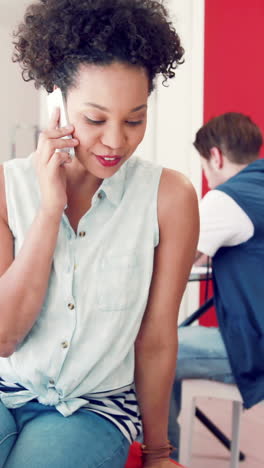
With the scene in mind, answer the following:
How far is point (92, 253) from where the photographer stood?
108 centimetres

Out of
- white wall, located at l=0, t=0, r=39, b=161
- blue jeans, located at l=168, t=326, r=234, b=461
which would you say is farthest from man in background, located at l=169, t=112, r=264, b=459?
white wall, located at l=0, t=0, r=39, b=161

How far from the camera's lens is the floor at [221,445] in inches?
91.9

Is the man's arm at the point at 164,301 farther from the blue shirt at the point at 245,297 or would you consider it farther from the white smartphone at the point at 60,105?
the blue shirt at the point at 245,297

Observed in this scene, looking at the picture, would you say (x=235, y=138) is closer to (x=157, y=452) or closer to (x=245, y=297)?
(x=245, y=297)

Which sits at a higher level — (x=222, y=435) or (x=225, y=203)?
(x=225, y=203)

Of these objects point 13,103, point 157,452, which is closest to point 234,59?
point 13,103

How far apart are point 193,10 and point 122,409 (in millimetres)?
3458

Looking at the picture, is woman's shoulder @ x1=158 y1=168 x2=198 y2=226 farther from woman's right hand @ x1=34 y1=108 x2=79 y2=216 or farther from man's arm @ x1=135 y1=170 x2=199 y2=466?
woman's right hand @ x1=34 y1=108 x2=79 y2=216

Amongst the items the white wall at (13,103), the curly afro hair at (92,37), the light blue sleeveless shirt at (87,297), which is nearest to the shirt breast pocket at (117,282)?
the light blue sleeveless shirt at (87,297)

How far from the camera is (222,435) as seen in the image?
8.09 ft

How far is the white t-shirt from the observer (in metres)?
1.71

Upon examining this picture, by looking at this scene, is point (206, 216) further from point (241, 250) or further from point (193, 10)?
point (193, 10)

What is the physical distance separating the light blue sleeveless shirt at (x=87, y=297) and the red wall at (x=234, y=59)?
2771 millimetres

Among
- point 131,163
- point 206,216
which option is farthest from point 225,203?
point 131,163
